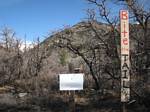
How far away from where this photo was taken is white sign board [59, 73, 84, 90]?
15.8 metres

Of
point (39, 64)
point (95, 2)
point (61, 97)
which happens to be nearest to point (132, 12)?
point (95, 2)

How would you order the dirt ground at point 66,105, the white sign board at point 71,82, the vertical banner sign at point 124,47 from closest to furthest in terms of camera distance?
the vertical banner sign at point 124,47 < the white sign board at point 71,82 < the dirt ground at point 66,105

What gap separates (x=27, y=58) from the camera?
4044 cm

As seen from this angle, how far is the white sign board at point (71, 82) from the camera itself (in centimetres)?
1582

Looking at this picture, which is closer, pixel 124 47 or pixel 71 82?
pixel 124 47

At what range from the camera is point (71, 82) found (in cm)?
1596

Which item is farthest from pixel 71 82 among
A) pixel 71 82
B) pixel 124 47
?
pixel 124 47

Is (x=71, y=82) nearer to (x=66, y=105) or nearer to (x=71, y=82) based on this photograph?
(x=71, y=82)

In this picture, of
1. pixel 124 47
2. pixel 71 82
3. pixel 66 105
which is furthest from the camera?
pixel 66 105

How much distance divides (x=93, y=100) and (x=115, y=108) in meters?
4.62

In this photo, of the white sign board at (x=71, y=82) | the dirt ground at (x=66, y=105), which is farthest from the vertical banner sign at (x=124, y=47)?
the dirt ground at (x=66, y=105)

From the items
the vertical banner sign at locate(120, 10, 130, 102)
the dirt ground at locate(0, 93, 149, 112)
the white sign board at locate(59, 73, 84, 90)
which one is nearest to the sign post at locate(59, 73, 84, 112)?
the white sign board at locate(59, 73, 84, 90)

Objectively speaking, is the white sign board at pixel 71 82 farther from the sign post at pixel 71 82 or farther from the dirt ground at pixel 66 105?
the dirt ground at pixel 66 105

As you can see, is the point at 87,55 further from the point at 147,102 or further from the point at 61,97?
the point at 147,102
